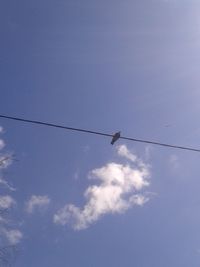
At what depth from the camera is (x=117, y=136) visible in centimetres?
1098
